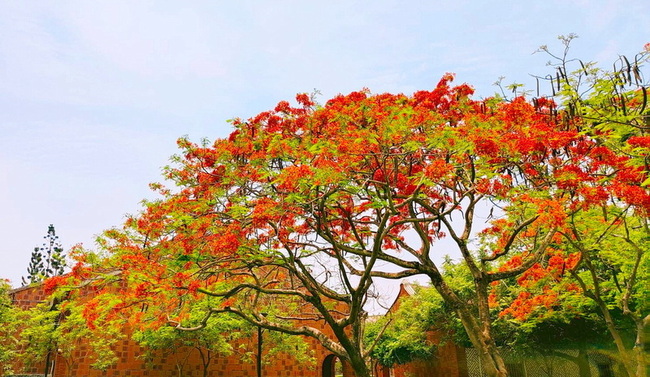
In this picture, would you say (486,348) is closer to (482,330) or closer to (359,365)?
(482,330)

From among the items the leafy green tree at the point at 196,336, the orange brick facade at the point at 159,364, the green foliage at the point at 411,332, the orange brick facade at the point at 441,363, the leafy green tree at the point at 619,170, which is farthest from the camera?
the orange brick facade at the point at 441,363

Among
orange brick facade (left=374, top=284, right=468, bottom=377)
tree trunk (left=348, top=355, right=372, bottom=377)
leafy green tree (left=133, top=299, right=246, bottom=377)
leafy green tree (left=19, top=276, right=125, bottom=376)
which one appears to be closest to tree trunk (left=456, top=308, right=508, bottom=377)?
tree trunk (left=348, top=355, right=372, bottom=377)

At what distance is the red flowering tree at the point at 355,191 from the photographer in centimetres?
762

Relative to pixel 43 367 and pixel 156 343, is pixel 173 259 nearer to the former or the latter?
pixel 156 343

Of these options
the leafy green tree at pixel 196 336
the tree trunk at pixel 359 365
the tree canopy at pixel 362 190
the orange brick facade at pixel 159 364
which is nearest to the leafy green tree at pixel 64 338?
the orange brick facade at pixel 159 364

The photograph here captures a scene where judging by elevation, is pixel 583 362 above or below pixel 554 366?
above

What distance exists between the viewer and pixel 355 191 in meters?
7.82

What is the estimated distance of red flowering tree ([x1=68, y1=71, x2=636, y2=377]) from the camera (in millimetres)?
7621

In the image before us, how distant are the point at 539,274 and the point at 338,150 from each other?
218 inches

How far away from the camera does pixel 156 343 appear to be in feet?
48.6

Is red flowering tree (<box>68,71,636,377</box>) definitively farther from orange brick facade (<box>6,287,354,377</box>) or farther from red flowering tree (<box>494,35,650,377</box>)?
orange brick facade (<box>6,287,354,377</box>)

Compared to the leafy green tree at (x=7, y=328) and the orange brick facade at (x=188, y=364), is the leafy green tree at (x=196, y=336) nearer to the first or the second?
the orange brick facade at (x=188, y=364)

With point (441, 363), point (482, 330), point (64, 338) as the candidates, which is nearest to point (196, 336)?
point (64, 338)

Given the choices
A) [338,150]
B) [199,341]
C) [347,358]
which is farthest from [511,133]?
[199,341]
